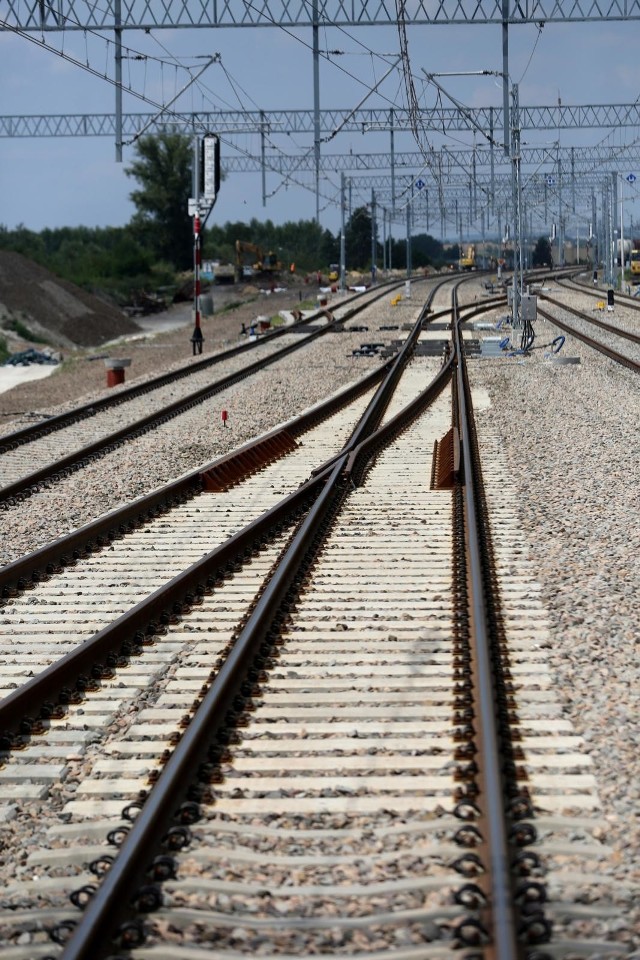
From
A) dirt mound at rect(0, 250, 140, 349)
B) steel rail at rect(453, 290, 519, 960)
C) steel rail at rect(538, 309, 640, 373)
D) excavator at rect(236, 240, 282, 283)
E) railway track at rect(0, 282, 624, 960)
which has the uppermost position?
excavator at rect(236, 240, 282, 283)

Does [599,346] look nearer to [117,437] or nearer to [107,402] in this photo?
[107,402]

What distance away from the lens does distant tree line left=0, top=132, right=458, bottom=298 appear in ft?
246

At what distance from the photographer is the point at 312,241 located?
522 ft

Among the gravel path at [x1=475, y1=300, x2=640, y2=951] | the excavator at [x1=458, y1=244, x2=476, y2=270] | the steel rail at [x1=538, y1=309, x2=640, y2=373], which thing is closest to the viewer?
the gravel path at [x1=475, y1=300, x2=640, y2=951]

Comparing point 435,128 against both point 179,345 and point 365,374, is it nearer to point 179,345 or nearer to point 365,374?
point 179,345

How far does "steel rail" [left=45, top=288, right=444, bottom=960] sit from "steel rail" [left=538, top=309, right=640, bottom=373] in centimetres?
1748

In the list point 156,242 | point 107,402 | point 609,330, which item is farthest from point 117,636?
point 156,242

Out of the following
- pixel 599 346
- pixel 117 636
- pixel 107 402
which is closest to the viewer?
pixel 117 636

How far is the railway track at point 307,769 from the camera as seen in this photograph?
4176 millimetres

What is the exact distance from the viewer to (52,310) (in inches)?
2064

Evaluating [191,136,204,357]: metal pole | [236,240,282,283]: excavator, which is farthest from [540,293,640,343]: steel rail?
[236,240,282,283]: excavator

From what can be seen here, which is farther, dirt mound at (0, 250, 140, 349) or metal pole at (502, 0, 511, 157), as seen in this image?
dirt mound at (0, 250, 140, 349)

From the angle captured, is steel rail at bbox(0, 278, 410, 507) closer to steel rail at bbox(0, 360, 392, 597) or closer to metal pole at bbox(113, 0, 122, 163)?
steel rail at bbox(0, 360, 392, 597)

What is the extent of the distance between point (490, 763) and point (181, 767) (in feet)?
3.82
